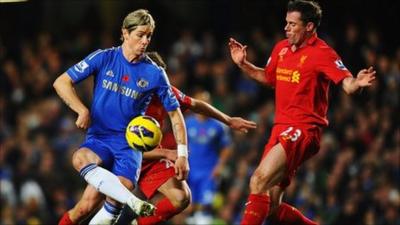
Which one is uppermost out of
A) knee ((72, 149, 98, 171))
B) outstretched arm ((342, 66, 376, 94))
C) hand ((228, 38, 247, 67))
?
outstretched arm ((342, 66, 376, 94))

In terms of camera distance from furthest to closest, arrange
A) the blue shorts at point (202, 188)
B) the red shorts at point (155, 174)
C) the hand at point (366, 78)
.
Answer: the blue shorts at point (202, 188), the red shorts at point (155, 174), the hand at point (366, 78)

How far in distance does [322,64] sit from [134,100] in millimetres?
1828

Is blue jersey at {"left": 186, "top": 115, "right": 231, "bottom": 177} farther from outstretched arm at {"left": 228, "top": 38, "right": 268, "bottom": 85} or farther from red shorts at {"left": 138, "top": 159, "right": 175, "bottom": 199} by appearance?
outstretched arm at {"left": 228, "top": 38, "right": 268, "bottom": 85}

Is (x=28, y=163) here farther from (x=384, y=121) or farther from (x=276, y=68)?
(x=276, y=68)

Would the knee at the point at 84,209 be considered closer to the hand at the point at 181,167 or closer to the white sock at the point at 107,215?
the white sock at the point at 107,215

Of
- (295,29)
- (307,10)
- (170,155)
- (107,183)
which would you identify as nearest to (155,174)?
(170,155)

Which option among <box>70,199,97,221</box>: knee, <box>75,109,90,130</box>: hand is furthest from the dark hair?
<box>70,199,97,221</box>: knee

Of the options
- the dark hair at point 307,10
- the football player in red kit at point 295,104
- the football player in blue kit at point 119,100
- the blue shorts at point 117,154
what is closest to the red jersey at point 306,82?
the football player in red kit at point 295,104

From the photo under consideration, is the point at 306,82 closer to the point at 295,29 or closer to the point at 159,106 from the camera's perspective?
the point at 295,29

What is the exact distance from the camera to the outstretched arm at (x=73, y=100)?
920 cm

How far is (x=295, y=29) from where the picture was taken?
9.56 meters

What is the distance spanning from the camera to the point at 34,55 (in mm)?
19859

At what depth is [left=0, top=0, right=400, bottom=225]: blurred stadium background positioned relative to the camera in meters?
15.0

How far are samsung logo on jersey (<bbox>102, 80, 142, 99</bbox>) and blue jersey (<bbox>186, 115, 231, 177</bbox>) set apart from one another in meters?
5.84
